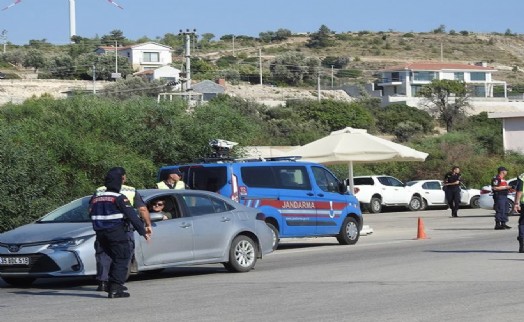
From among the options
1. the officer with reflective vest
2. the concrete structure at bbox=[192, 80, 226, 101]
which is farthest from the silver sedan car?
the concrete structure at bbox=[192, 80, 226, 101]

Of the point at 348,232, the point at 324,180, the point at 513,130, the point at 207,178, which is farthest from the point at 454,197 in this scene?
the point at 513,130

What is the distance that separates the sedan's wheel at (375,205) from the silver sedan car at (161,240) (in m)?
25.7

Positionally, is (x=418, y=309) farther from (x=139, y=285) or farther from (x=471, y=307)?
(x=139, y=285)

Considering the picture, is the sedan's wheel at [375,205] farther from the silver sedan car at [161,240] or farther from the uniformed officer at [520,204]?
the silver sedan car at [161,240]

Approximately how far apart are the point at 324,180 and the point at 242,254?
258 inches

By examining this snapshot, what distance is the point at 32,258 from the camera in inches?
585

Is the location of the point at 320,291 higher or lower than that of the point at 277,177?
lower

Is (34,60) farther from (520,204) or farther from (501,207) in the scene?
(520,204)

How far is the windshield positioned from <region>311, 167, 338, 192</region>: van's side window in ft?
26.1

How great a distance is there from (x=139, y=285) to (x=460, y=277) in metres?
4.77

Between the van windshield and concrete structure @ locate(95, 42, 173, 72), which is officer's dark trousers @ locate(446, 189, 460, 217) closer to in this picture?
the van windshield

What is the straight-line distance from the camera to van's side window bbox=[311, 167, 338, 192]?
912 inches

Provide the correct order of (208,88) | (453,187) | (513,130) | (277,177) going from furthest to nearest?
(208,88) → (513,130) → (453,187) → (277,177)

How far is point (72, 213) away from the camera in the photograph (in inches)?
635
